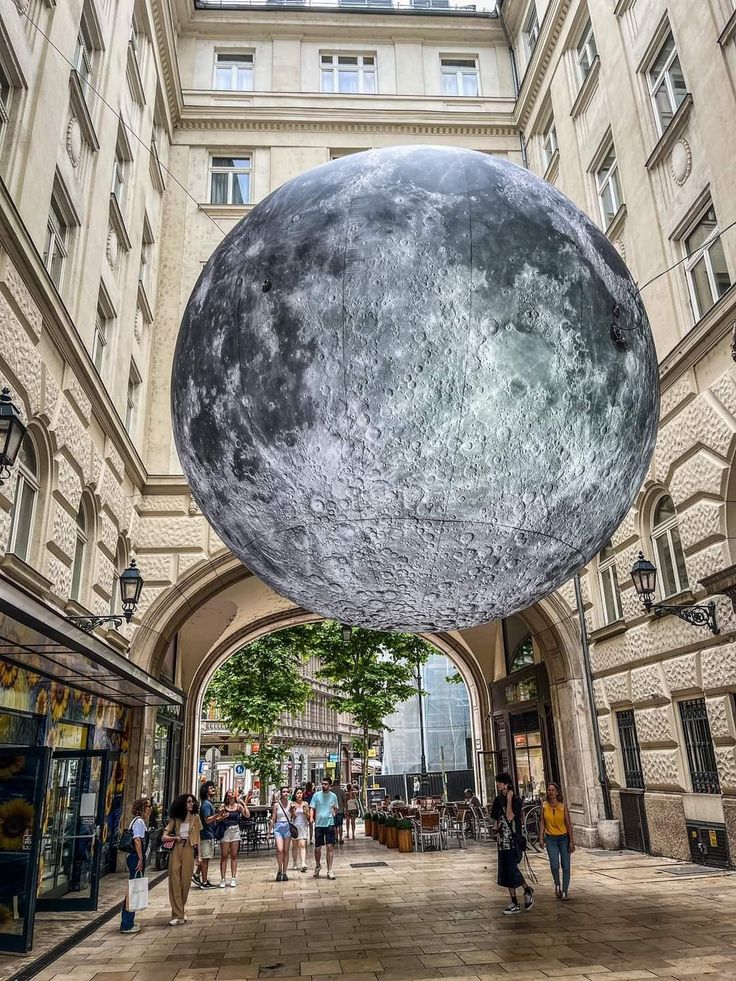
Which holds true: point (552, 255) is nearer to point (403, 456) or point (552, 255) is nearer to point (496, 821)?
point (403, 456)

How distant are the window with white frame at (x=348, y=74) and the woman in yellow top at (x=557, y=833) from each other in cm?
1873

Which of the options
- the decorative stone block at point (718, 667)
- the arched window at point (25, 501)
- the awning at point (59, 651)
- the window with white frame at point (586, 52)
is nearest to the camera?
the awning at point (59, 651)

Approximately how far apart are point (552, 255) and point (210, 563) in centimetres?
1382

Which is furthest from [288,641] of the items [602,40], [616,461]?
[616,461]

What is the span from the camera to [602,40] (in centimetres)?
1466

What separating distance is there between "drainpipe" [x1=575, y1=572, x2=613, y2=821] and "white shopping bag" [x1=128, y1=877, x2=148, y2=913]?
916 centimetres

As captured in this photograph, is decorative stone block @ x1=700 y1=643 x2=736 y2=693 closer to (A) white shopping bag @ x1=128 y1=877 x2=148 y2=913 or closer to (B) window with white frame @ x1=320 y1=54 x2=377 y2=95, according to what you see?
(A) white shopping bag @ x1=128 y1=877 x2=148 y2=913

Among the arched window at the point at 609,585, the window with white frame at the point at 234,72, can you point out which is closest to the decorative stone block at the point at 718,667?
the arched window at the point at 609,585

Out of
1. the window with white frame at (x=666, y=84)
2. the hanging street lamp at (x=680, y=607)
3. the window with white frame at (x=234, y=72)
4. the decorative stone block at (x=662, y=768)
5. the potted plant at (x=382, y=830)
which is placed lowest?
the potted plant at (x=382, y=830)

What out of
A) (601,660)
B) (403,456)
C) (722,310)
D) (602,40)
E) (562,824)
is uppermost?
(602,40)

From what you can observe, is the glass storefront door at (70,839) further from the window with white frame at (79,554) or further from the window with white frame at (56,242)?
the window with white frame at (56,242)

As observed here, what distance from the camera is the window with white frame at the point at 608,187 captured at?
1456 centimetres

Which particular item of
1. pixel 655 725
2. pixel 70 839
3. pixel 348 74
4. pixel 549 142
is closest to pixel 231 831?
pixel 70 839

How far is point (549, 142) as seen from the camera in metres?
18.4
